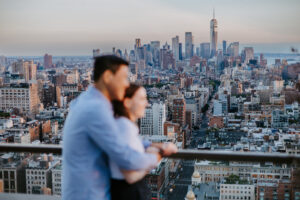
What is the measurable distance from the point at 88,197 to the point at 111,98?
23cm

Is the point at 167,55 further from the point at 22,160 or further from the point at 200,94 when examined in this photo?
the point at 22,160

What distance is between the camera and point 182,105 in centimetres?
2152

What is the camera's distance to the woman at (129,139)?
824 mm

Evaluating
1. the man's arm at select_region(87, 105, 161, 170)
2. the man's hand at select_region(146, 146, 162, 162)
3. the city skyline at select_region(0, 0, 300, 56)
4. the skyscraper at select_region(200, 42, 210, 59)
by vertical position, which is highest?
the skyscraper at select_region(200, 42, 210, 59)

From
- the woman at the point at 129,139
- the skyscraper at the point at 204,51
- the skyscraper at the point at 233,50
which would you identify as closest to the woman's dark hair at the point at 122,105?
the woman at the point at 129,139

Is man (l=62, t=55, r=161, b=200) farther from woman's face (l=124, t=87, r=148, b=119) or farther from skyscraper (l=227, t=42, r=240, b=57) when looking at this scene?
skyscraper (l=227, t=42, r=240, b=57)

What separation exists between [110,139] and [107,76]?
147mm

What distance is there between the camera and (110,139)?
792mm

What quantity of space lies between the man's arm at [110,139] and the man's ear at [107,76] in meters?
0.07

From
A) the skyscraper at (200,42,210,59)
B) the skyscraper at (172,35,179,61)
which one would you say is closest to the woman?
the skyscraper at (172,35,179,61)

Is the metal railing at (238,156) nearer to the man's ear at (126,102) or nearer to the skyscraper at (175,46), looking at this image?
the man's ear at (126,102)

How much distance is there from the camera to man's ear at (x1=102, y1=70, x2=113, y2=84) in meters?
0.84

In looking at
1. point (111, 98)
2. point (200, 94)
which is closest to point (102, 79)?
point (111, 98)

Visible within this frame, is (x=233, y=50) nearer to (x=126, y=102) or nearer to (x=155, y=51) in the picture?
(x=155, y=51)
